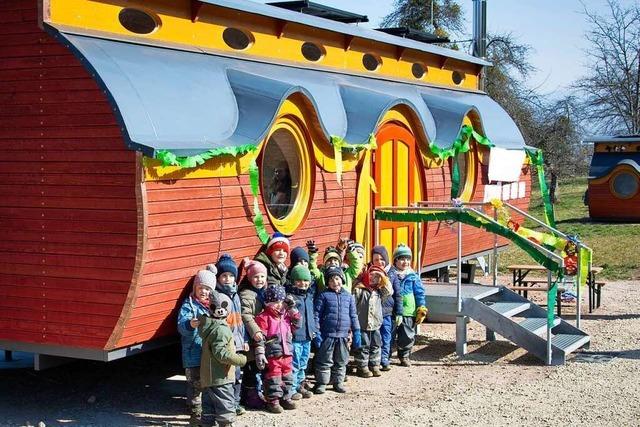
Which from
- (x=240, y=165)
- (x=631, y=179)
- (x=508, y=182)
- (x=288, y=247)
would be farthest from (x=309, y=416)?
(x=631, y=179)

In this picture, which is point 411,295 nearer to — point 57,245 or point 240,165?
point 240,165

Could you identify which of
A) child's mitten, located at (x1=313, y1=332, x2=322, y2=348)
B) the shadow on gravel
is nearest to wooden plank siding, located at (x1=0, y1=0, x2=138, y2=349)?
the shadow on gravel

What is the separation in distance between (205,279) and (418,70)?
7.37 metres

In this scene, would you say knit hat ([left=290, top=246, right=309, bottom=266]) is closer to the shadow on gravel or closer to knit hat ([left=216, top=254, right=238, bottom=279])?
Result: knit hat ([left=216, top=254, right=238, bottom=279])

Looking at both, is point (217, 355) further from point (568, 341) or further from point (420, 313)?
point (568, 341)

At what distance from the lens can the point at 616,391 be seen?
30.8 ft

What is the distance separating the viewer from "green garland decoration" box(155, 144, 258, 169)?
7.48 metres

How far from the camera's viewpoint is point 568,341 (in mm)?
11227

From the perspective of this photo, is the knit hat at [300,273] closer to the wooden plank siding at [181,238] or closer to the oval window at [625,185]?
the wooden plank siding at [181,238]

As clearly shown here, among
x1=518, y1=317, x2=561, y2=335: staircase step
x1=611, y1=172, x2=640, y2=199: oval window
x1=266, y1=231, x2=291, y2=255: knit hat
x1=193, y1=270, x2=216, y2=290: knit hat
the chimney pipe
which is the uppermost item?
the chimney pipe

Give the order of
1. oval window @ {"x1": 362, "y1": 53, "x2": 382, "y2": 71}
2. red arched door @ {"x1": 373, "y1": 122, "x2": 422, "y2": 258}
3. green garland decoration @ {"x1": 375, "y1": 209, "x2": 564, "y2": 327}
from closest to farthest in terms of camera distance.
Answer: green garland decoration @ {"x1": 375, "y1": 209, "x2": 564, "y2": 327}
red arched door @ {"x1": 373, "y1": 122, "x2": 422, "y2": 258}
oval window @ {"x1": 362, "y1": 53, "x2": 382, "y2": 71}

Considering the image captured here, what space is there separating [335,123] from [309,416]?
3.68 meters

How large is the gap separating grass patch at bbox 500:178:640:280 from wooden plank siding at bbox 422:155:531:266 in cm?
505

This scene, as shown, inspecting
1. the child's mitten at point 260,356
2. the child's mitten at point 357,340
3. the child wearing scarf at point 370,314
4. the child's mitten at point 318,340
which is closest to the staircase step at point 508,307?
the child wearing scarf at point 370,314
